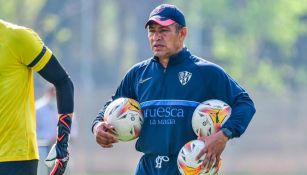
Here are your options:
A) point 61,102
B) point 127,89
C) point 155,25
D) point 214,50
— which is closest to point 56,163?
point 61,102

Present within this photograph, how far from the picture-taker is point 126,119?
26.3ft

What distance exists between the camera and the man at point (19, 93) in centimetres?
757

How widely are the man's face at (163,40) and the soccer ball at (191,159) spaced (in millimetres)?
742

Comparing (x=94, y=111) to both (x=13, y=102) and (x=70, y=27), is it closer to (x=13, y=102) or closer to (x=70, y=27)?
(x=70, y=27)

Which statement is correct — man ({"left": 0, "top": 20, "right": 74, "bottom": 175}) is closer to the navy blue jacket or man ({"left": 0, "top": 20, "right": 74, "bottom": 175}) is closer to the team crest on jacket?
the navy blue jacket

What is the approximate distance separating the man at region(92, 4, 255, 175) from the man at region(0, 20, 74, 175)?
2.05ft

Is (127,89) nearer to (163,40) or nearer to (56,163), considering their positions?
(163,40)

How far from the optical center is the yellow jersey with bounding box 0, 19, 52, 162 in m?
7.57

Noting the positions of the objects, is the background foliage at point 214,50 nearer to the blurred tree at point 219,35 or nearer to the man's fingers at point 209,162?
the blurred tree at point 219,35

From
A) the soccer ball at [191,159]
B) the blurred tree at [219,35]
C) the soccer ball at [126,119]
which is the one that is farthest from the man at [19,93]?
the blurred tree at [219,35]

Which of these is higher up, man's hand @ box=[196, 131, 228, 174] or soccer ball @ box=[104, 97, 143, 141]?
soccer ball @ box=[104, 97, 143, 141]

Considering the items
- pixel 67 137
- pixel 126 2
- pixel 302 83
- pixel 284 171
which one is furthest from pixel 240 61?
pixel 67 137

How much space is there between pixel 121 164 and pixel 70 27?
5793 millimetres

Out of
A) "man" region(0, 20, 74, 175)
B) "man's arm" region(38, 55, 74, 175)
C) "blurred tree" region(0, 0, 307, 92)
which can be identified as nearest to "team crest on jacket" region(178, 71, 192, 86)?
"man's arm" region(38, 55, 74, 175)
